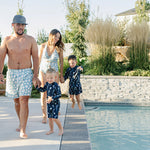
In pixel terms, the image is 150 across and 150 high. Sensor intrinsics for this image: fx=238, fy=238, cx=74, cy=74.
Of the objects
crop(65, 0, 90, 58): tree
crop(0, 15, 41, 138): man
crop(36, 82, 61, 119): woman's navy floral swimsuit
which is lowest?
crop(36, 82, 61, 119): woman's navy floral swimsuit

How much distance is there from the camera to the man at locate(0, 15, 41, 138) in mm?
3211

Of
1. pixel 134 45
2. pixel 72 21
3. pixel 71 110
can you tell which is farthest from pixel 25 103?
pixel 72 21

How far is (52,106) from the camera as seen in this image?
3.34 m

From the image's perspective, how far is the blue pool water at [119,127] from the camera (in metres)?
3.57

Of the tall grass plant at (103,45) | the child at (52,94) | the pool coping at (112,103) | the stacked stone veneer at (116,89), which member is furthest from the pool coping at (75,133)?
the tall grass plant at (103,45)

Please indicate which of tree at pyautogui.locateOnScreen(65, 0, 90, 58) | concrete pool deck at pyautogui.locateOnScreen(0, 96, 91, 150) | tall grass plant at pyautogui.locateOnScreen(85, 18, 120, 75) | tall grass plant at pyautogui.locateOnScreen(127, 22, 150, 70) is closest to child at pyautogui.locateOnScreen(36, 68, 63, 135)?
concrete pool deck at pyautogui.locateOnScreen(0, 96, 91, 150)

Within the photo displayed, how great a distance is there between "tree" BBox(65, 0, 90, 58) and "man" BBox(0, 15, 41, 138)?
7947 millimetres

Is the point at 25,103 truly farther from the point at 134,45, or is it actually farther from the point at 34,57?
the point at 134,45

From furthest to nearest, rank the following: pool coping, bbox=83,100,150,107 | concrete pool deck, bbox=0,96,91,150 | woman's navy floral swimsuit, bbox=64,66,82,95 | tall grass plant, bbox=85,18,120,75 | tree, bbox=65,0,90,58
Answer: tree, bbox=65,0,90,58 < tall grass plant, bbox=85,18,120,75 < pool coping, bbox=83,100,150,107 < woman's navy floral swimsuit, bbox=64,66,82,95 < concrete pool deck, bbox=0,96,91,150

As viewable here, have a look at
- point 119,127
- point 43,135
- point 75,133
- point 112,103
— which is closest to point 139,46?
point 112,103

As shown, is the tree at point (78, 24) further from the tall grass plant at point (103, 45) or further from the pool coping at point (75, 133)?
the pool coping at point (75, 133)

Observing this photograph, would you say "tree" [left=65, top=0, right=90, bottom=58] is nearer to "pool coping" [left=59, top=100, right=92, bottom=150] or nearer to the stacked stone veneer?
the stacked stone veneer

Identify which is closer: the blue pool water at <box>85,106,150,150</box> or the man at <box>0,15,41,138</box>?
the man at <box>0,15,41,138</box>

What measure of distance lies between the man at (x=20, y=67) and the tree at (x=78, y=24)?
313 inches
